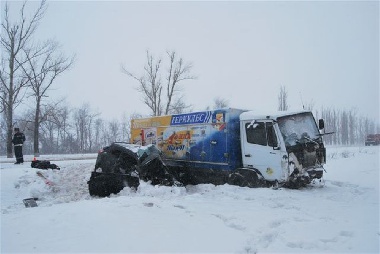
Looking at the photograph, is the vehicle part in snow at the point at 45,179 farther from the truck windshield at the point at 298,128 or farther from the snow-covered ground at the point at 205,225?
the truck windshield at the point at 298,128

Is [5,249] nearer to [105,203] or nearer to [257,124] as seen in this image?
[105,203]

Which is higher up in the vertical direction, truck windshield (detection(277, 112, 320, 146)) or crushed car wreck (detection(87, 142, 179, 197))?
truck windshield (detection(277, 112, 320, 146))

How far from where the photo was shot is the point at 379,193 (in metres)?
10.2

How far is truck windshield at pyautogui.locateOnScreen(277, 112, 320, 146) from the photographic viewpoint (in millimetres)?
10969

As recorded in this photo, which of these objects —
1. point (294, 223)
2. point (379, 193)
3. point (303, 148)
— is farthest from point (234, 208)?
point (379, 193)

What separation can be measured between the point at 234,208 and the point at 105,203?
2860 mm

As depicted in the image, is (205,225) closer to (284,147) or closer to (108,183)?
(284,147)

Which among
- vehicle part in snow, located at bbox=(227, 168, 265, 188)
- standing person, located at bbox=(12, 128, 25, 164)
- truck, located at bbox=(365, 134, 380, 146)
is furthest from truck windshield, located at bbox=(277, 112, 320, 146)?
truck, located at bbox=(365, 134, 380, 146)

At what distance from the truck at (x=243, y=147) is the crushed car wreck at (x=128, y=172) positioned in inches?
81.5

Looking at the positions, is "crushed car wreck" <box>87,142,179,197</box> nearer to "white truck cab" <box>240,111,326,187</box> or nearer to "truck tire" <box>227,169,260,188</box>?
"truck tire" <box>227,169,260,188</box>

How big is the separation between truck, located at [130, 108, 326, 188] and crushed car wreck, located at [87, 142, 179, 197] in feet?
6.79

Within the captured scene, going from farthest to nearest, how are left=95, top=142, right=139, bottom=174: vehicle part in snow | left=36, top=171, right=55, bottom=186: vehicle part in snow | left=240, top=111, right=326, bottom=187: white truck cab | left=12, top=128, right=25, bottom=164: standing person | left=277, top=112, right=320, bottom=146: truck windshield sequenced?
left=12, top=128, right=25, bottom=164: standing person < left=36, top=171, right=55, bottom=186: vehicle part in snow < left=95, top=142, right=139, bottom=174: vehicle part in snow < left=277, top=112, right=320, bottom=146: truck windshield < left=240, top=111, right=326, bottom=187: white truck cab

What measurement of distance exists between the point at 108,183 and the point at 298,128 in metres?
6.58

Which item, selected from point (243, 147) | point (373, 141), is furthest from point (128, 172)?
point (373, 141)
